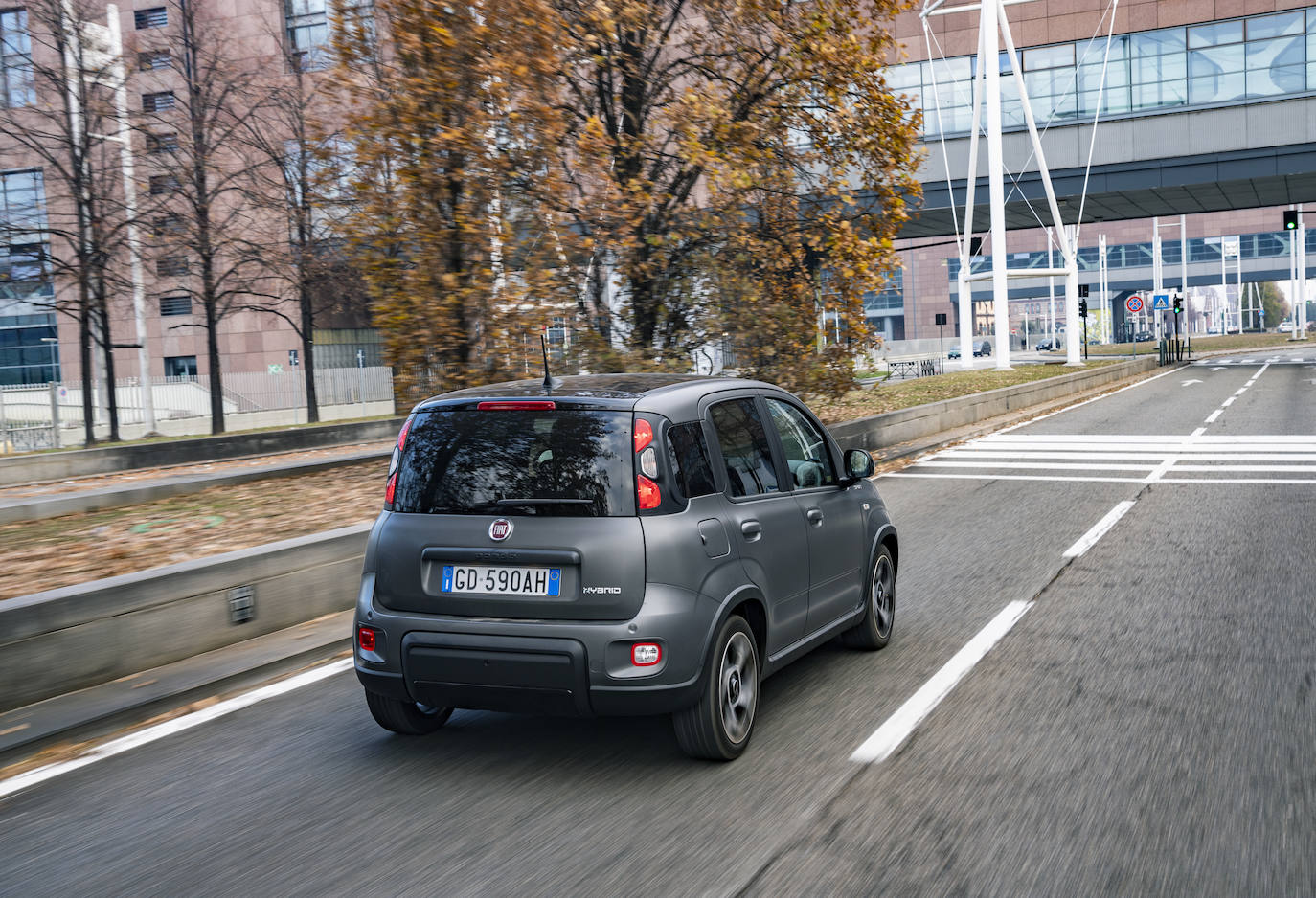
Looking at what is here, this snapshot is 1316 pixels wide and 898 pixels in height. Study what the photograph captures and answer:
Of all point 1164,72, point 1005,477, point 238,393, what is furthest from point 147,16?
point 1005,477

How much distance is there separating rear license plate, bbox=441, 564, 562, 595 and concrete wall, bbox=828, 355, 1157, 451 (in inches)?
450

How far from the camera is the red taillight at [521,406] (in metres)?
4.81

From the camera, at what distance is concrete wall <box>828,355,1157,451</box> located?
17188mm

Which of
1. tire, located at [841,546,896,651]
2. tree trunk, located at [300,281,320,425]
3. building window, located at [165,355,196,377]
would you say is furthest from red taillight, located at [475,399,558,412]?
building window, located at [165,355,196,377]

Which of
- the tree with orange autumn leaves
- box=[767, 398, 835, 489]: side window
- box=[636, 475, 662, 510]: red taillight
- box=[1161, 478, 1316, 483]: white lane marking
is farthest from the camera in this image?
box=[1161, 478, 1316, 483]: white lane marking

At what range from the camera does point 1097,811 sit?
13.5 feet

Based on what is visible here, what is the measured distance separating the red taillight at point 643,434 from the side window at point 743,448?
48 centimetres

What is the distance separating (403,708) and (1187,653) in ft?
13.2

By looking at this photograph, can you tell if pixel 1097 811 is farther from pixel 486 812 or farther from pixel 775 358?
pixel 775 358

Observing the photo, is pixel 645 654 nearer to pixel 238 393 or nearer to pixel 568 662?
pixel 568 662

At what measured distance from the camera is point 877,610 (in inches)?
258

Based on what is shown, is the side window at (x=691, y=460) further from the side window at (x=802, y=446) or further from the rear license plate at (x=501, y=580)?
→ the side window at (x=802, y=446)

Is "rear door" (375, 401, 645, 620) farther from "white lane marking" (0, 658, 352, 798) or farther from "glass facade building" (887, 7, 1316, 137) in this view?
"glass facade building" (887, 7, 1316, 137)

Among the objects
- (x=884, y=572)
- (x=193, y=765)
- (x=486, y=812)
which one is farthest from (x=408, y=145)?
(x=486, y=812)
